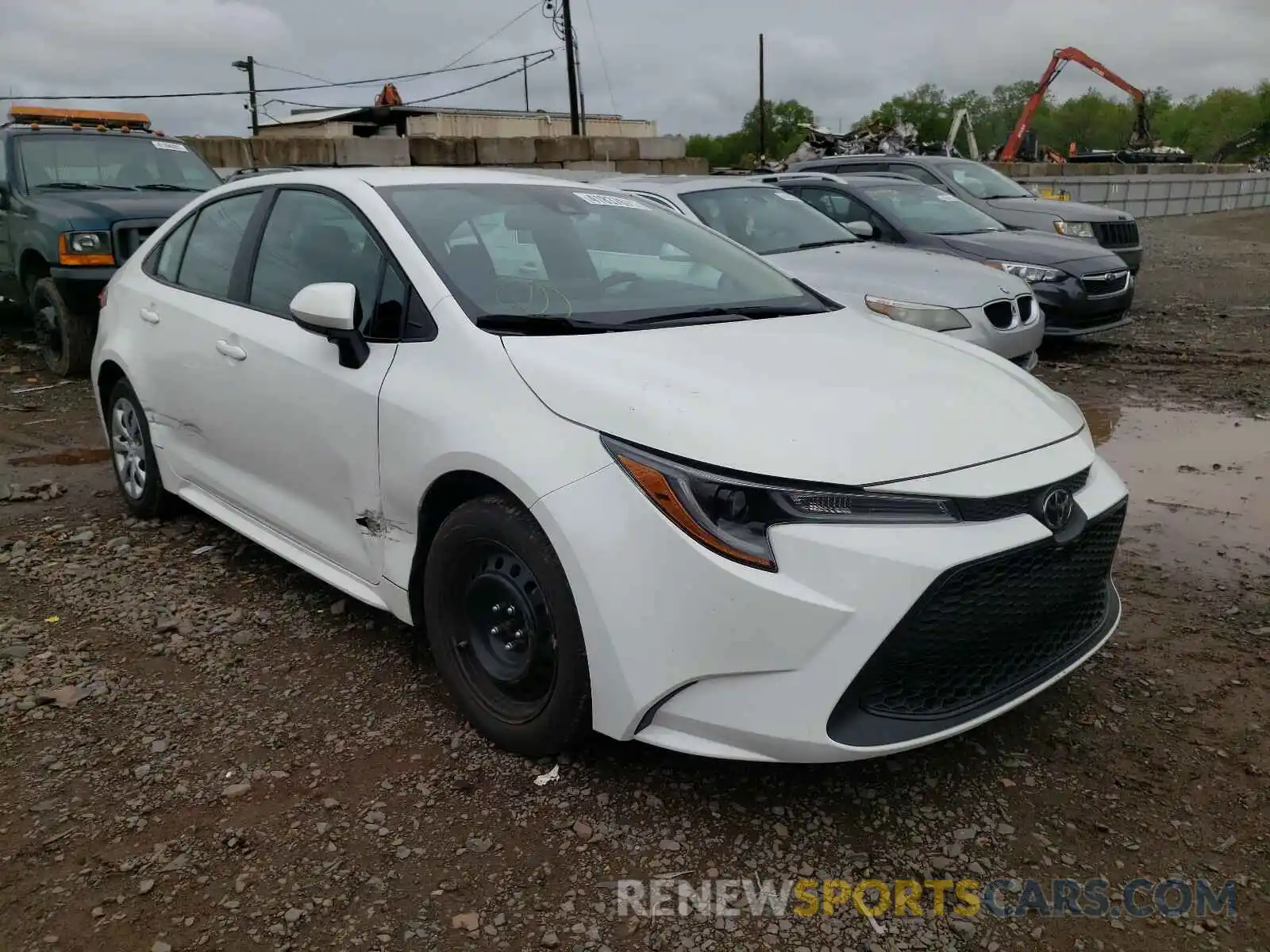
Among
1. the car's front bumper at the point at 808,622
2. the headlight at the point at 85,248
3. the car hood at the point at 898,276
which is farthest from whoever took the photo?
the headlight at the point at 85,248

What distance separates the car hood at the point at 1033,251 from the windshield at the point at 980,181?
8.18 ft

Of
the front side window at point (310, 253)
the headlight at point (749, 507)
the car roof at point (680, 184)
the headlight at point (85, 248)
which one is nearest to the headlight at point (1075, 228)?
the car roof at point (680, 184)

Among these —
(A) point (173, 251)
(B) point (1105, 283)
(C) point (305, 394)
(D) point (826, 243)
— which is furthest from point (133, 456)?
(B) point (1105, 283)

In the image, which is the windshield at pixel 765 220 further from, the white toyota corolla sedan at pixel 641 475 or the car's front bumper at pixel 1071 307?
the white toyota corolla sedan at pixel 641 475

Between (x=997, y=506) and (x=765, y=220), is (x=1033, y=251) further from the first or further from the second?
(x=997, y=506)

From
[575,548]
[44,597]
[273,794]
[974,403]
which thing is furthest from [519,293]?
[44,597]

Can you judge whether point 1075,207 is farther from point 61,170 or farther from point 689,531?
point 689,531

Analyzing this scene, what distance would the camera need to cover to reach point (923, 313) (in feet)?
22.0

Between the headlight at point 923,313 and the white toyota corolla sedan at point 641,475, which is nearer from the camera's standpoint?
the white toyota corolla sedan at point 641,475

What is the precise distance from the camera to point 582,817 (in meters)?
2.72

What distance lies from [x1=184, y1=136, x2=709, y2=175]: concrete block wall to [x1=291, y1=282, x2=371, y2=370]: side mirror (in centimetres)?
1082

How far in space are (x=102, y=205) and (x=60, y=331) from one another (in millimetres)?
1062

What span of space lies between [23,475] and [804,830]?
530 centimetres

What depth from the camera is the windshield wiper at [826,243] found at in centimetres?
769
